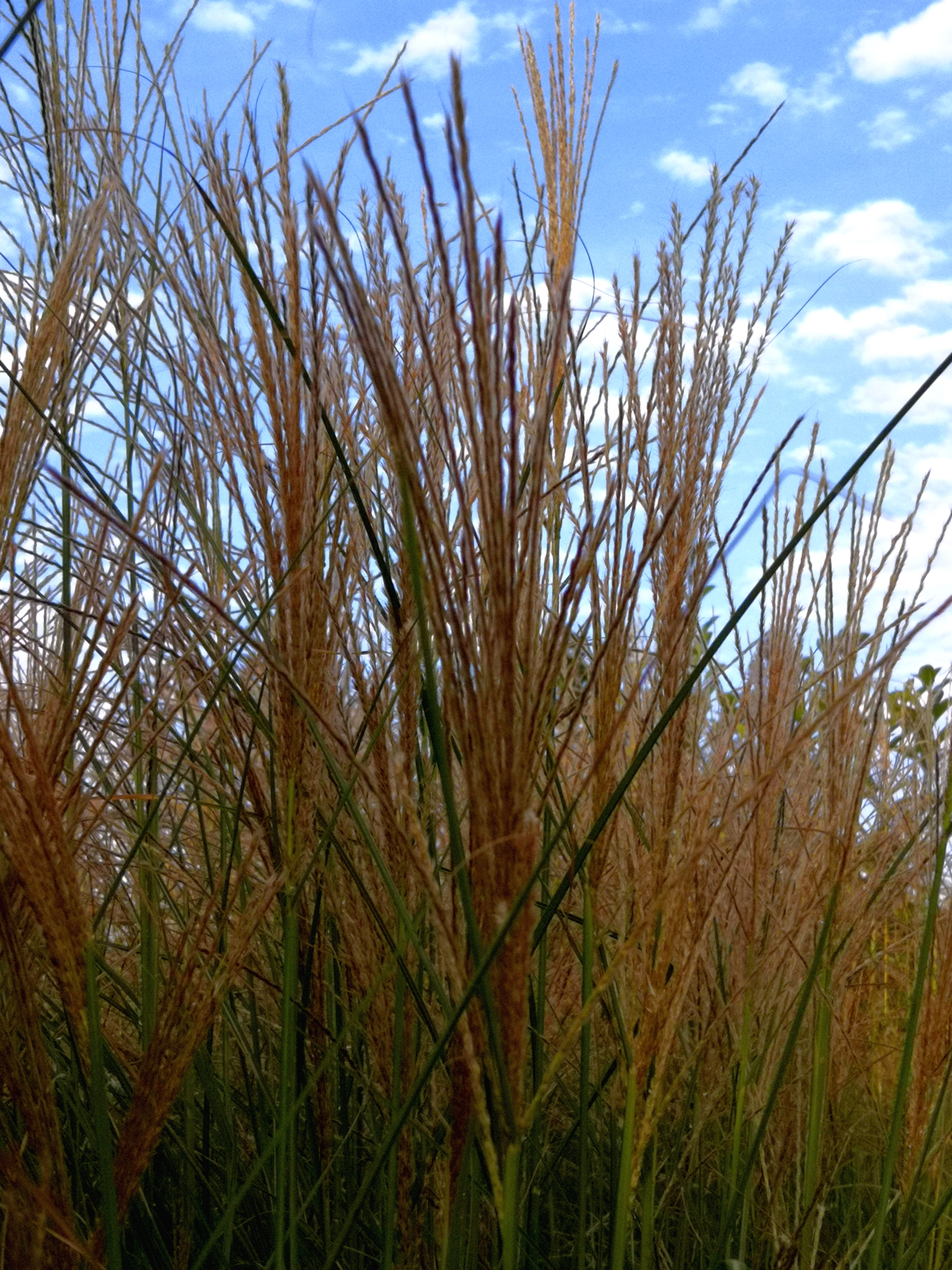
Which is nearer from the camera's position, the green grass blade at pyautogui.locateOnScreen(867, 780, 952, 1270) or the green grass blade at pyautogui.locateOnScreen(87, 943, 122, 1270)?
the green grass blade at pyautogui.locateOnScreen(87, 943, 122, 1270)

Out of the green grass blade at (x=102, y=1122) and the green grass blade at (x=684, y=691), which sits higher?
the green grass blade at (x=684, y=691)

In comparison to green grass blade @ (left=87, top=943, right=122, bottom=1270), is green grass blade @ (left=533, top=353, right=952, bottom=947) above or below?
above

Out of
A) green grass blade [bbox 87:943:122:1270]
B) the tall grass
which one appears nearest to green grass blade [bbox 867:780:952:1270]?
the tall grass

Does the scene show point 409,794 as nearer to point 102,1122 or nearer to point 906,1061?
point 102,1122

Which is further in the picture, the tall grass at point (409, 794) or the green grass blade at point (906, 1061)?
the green grass blade at point (906, 1061)

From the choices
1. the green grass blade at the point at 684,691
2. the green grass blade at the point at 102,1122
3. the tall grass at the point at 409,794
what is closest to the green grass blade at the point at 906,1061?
the tall grass at the point at 409,794

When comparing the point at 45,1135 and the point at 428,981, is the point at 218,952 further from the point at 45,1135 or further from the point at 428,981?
the point at 45,1135

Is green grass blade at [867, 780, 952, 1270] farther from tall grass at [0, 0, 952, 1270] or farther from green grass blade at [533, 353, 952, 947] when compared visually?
green grass blade at [533, 353, 952, 947]

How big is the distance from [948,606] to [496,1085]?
1.75ft

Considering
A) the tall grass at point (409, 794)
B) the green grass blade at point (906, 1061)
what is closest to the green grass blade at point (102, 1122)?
the tall grass at point (409, 794)

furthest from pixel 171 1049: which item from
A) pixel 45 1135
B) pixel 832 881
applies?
pixel 832 881

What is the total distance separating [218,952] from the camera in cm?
139

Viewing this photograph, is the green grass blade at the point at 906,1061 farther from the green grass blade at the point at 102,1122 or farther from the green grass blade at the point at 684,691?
the green grass blade at the point at 102,1122

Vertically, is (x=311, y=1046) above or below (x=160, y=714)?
below
